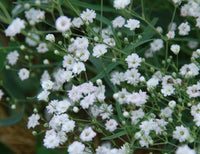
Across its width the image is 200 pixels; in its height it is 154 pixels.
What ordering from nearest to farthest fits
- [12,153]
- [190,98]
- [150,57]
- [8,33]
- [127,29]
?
[8,33] < [190,98] < [127,29] < [150,57] < [12,153]

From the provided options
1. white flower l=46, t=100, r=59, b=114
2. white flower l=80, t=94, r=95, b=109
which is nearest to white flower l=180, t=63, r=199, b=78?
white flower l=80, t=94, r=95, b=109

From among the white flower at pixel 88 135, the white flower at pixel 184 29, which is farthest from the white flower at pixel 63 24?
the white flower at pixel 184 29

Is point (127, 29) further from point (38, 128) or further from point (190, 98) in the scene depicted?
point (38, 128)

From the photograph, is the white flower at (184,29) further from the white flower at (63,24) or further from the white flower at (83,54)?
the white flower at (63,24)

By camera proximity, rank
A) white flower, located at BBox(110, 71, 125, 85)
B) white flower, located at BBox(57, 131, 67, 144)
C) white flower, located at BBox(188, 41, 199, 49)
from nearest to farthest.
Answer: white flower, located at BBox(57, 131, 67, 144) < white flower, located at BBox(110, 71, 125, 85) < white flower, located at BBox(188, 41, 199, 49)

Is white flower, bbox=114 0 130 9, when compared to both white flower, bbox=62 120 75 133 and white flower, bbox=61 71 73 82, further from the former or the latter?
white flower, bbox=62 120 75 133

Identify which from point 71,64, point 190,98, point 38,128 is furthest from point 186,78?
point 38,128
